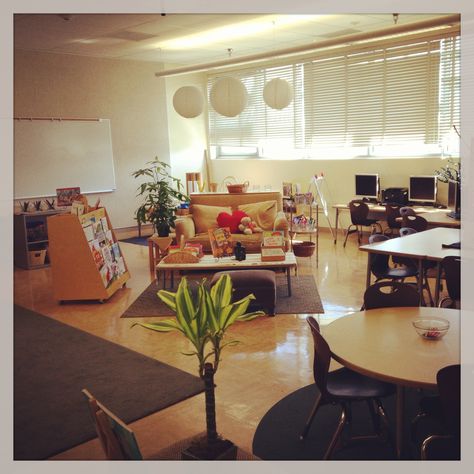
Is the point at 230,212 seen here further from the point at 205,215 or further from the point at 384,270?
the point at 384,270

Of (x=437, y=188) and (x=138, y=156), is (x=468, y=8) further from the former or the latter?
(x=138, y=156)

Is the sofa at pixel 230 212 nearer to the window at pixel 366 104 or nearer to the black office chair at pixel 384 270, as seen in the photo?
the black office chair at pixel 384 270

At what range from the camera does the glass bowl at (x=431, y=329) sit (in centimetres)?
286

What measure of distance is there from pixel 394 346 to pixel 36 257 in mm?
6561

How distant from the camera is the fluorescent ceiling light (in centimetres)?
702

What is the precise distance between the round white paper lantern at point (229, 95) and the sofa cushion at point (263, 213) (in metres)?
1.38

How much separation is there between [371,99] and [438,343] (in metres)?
6.85

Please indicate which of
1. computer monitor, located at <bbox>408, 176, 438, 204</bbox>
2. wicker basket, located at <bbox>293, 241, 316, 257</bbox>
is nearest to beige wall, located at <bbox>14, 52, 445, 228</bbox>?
computer monitor, located at <bbox>408, 176, 438, 204</bbox>

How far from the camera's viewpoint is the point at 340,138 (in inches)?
374

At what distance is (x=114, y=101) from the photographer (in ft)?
32.7

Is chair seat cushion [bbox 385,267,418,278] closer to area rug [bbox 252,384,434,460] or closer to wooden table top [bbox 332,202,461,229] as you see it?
wooden table top [bbox 332,202,461,229]

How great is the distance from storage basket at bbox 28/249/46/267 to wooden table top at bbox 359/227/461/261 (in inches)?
203

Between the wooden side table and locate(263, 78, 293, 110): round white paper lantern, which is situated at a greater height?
locate(263, 78, 293, 110): round white paper lantern

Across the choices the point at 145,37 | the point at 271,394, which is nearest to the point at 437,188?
the point at 145,37
